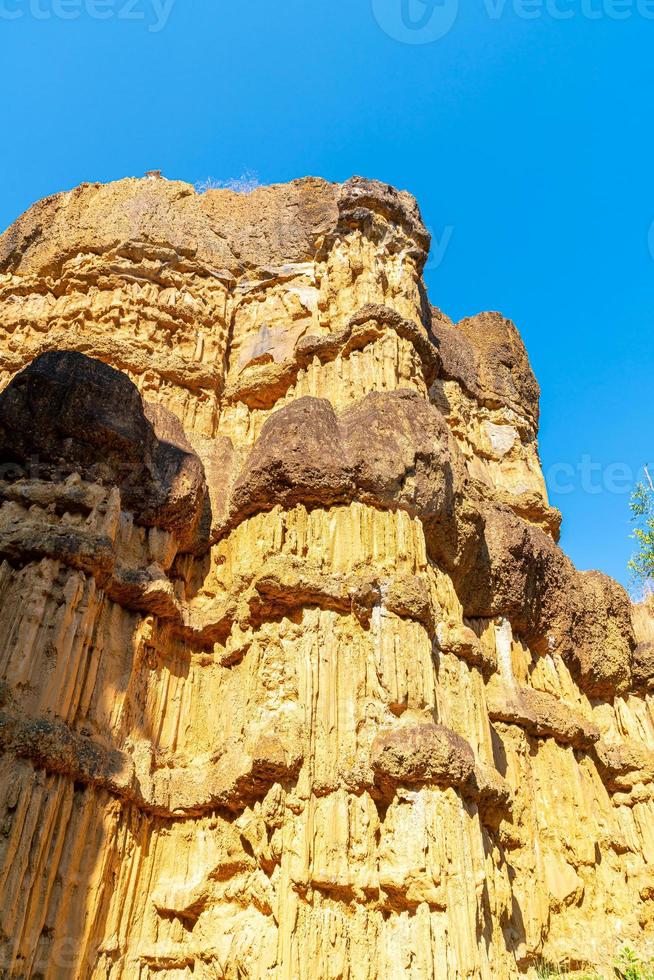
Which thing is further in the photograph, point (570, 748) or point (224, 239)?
point (224, 239)

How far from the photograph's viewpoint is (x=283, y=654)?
523 inches

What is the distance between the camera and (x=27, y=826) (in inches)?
422

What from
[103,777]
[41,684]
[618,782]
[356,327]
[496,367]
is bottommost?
[103,777]

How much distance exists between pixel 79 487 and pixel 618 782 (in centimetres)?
1342

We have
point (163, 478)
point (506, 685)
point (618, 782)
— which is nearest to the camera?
point (163, 478)

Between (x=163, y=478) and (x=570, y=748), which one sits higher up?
(x=163, y=478)

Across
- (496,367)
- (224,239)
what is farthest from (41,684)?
(496,367)

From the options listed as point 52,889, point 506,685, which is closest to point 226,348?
point 506,685

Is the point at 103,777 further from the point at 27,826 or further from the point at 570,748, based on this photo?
the point at 570,748

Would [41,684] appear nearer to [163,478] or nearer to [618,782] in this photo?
[163,478]

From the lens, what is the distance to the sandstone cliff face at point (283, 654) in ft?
36.7

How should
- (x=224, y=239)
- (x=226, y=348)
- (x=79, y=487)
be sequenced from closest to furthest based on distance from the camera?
(x=79, y=487), (x=226, y=348), (x=224, y=239)

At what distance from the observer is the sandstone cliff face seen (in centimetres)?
1118

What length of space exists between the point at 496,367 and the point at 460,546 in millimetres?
11269
